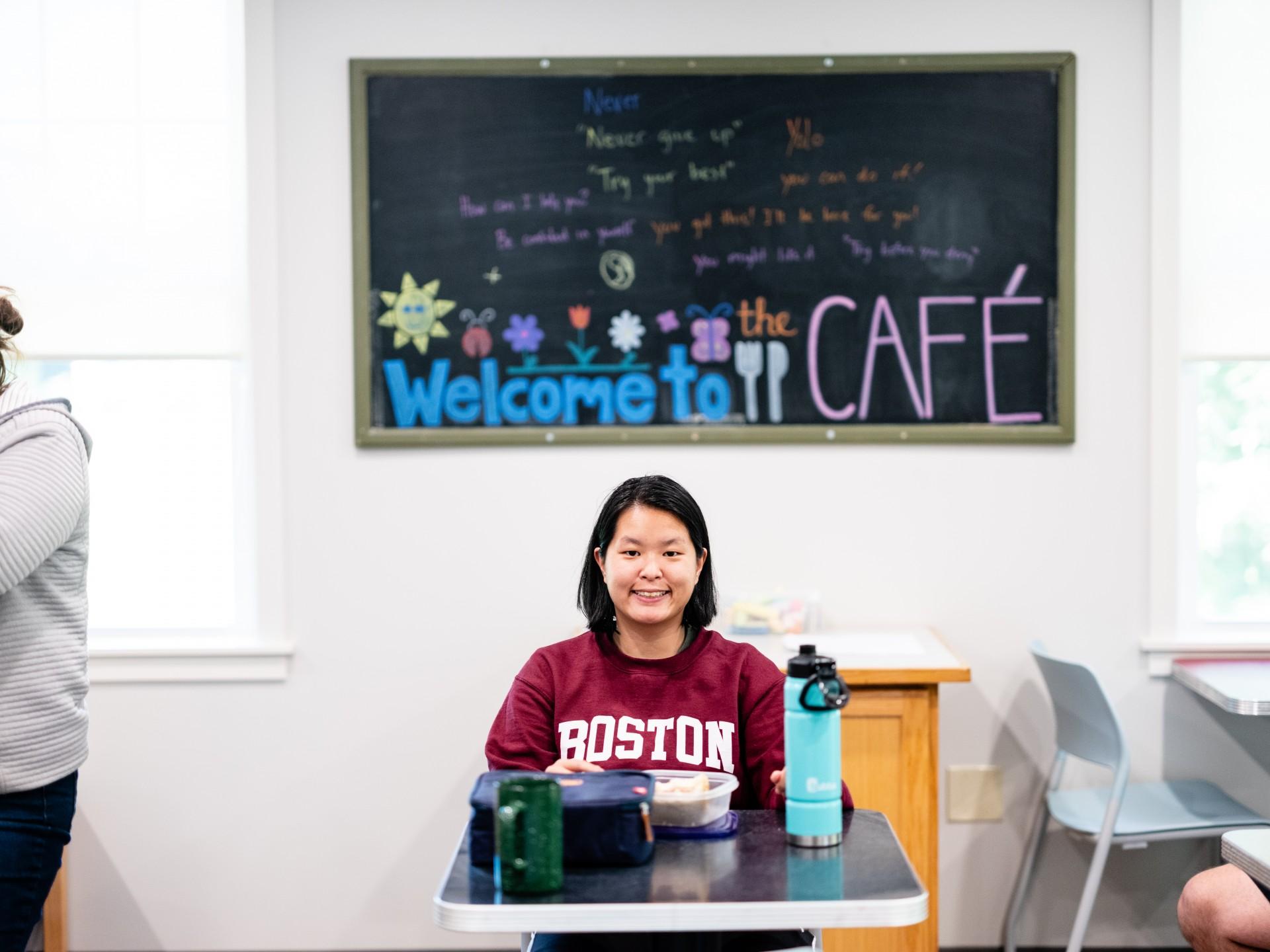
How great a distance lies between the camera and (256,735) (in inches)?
117

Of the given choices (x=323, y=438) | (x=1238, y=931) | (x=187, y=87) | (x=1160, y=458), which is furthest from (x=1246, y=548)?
(x=187, y=87)

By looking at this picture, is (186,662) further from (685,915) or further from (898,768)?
(685,915)

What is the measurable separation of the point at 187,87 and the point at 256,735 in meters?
1.58

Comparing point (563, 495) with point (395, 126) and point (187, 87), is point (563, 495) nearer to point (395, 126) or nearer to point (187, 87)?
point (395, 126)

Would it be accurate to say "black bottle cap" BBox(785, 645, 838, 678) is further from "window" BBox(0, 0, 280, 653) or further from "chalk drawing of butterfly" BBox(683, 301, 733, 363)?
"window" BBox(0, 0, 280, 653)

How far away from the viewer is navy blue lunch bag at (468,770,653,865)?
4.68ft

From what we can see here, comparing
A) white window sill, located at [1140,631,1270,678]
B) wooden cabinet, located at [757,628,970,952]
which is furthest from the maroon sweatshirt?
white window sill, located at [1140,631,1270,678]

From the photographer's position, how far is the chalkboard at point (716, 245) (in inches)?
115

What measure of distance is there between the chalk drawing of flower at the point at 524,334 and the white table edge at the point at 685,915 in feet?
5.85

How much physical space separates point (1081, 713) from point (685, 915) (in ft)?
5.21

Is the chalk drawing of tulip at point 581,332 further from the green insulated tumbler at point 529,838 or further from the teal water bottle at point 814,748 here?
the green insulated tumbler at point 529,838

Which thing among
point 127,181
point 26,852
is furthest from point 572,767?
point 127,181

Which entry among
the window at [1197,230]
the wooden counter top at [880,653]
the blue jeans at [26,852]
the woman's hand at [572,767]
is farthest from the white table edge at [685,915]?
the window at [1197,230]


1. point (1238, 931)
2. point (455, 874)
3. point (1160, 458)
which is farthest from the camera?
point (1160, 458)
